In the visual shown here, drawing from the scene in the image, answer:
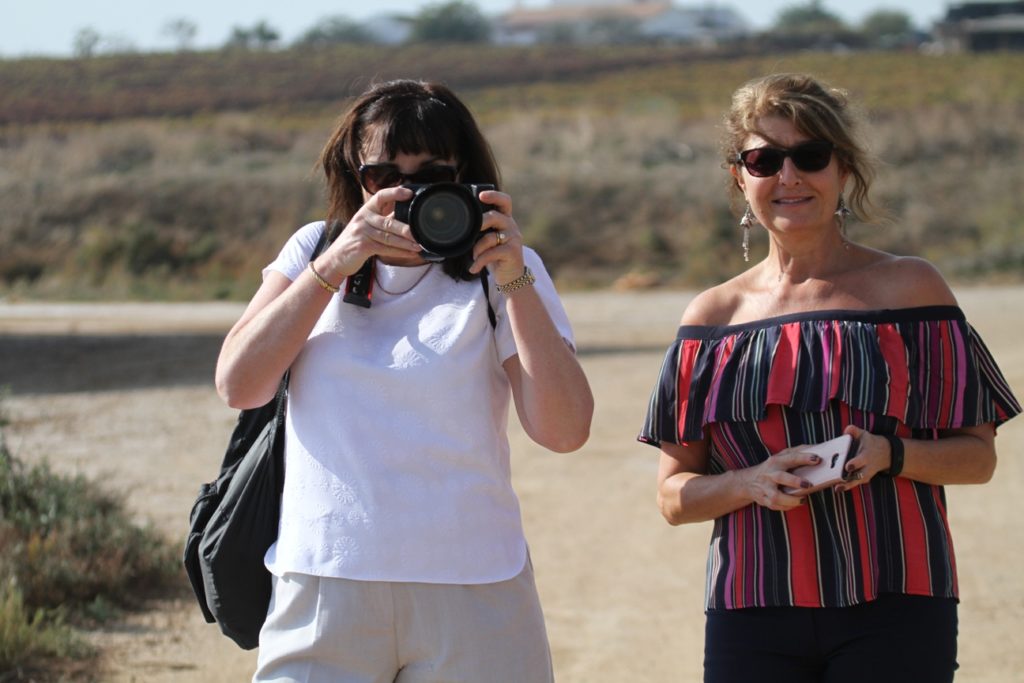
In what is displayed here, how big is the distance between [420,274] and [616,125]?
3632cm

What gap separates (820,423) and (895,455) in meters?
0.15

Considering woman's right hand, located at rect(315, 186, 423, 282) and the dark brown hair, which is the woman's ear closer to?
the dark brown hair

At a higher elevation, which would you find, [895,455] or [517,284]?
[517,284]

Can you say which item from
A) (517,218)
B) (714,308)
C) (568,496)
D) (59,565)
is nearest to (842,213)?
(714,308)

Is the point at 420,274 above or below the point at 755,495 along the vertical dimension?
above

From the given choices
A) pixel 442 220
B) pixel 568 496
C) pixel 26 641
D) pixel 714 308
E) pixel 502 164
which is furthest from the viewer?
pixel 502 164

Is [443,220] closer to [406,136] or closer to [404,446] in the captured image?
[406,136]

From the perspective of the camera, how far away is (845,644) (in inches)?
98.6

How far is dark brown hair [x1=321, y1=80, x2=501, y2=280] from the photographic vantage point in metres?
2.51

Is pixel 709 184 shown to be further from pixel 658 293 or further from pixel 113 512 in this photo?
pixel 113 512

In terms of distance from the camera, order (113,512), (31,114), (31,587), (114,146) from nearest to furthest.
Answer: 1. (31,587)
2. (113,512)
3. (114,146)
4. (31,114)

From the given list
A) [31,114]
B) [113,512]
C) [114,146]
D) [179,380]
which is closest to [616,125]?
[114,146]

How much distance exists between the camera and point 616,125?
38250mm

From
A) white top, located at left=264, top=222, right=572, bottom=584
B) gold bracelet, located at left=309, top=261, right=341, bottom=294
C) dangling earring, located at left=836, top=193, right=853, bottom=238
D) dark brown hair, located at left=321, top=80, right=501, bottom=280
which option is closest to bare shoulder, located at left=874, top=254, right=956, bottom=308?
dangling earring, located at left=836, top=193, right=853, bottom=238
